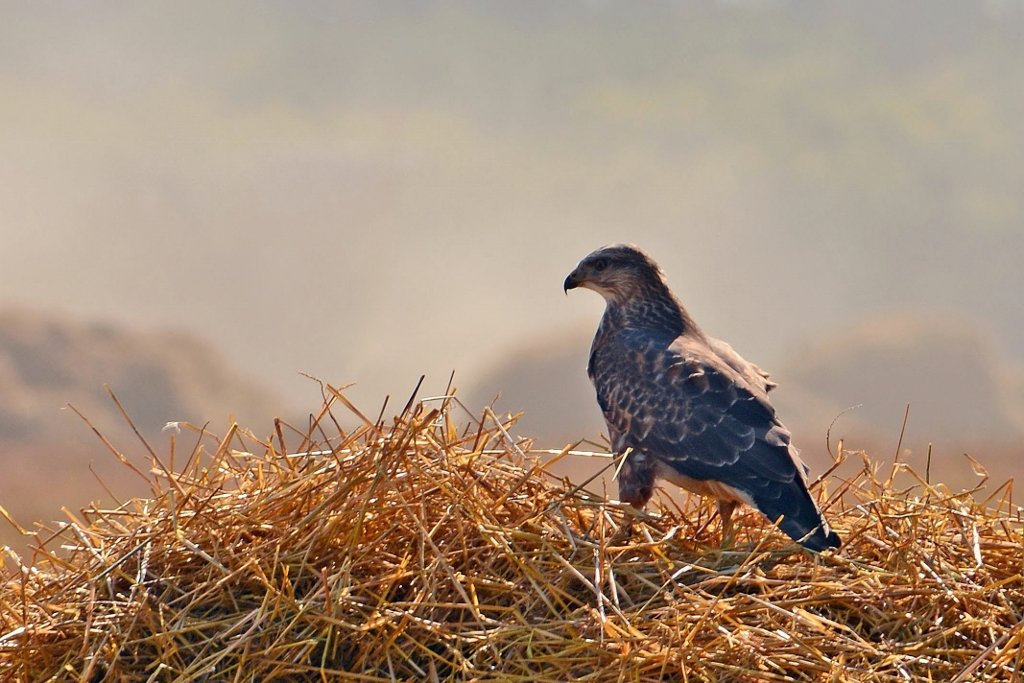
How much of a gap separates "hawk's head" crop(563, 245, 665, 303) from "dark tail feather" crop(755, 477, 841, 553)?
1.56 metres

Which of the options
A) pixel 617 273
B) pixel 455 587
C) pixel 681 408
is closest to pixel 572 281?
pixel 617 273

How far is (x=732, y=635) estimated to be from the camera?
384cm

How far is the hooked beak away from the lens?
6176 mm

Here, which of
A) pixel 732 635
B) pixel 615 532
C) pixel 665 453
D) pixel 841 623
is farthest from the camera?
pixel 665 453

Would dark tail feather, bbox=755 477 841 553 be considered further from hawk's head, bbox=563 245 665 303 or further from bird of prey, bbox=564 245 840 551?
hawk's head, bbox=563 245 665 303

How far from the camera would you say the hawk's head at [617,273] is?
6.09 meters

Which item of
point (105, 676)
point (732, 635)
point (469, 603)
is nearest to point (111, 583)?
point (105, 676)

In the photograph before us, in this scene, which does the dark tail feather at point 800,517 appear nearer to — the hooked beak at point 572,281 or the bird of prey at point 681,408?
the bird of prey at point 681,408

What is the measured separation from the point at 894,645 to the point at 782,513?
0.85m

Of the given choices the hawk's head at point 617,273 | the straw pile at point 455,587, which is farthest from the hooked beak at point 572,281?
the straw pile at point 455,587

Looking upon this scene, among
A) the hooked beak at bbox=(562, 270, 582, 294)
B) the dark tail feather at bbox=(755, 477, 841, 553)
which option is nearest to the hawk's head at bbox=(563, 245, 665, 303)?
the hooked beak at bbox=(562, 270, 582, 294)

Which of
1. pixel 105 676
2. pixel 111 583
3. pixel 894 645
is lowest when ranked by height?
pixel 894 645

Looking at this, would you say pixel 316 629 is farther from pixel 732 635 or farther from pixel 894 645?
pixel 894 645

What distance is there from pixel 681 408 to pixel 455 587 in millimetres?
1625
